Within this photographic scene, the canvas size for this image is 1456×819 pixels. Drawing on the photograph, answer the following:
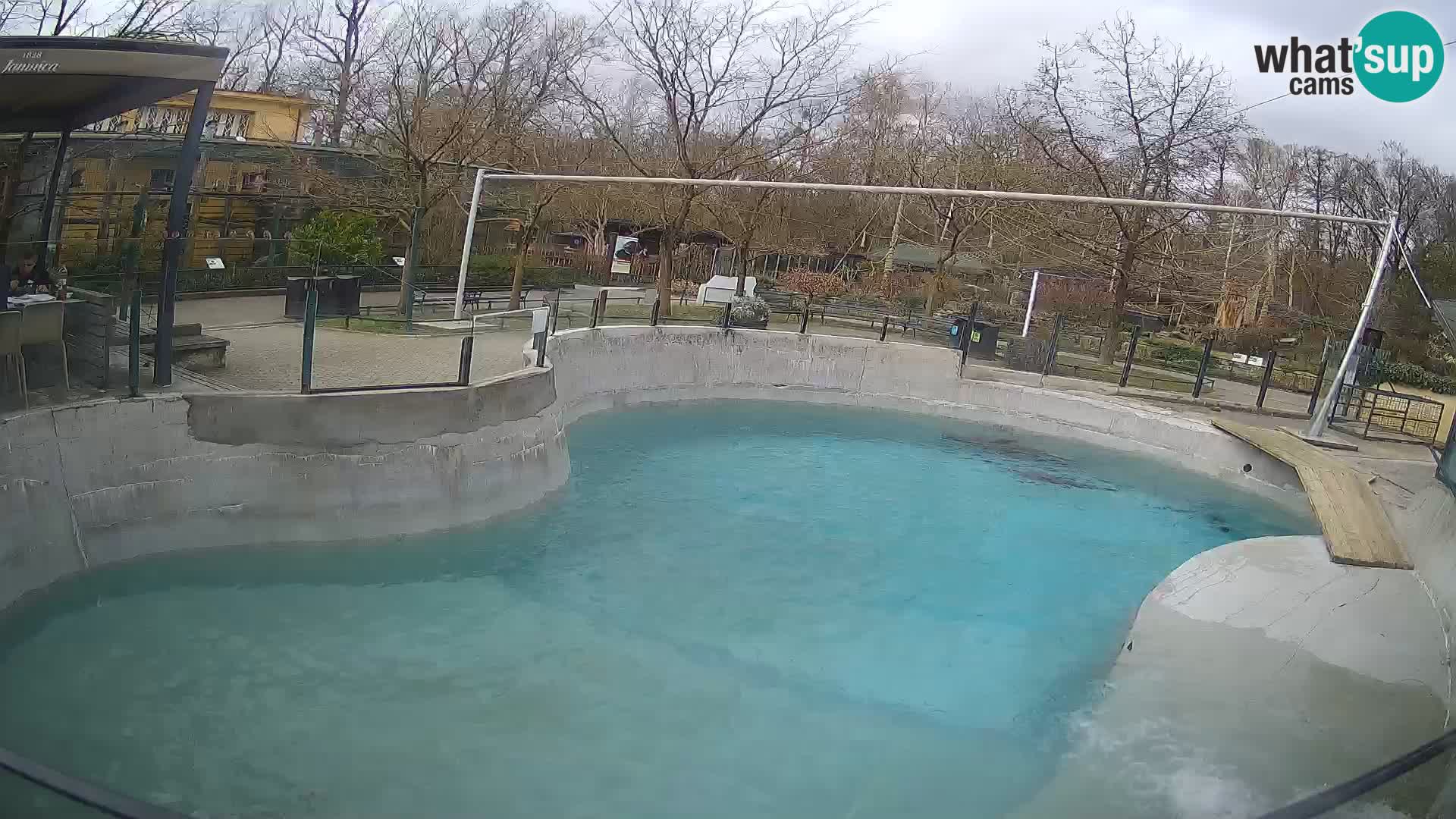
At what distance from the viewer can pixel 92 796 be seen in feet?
12.8

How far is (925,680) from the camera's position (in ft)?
33.0

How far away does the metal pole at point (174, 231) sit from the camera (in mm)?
11008

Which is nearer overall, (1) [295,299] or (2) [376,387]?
(2) [376,387]

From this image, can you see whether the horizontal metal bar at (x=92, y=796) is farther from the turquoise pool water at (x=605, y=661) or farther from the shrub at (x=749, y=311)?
the shrub at (x=749, y=311)

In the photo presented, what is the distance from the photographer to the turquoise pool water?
767cm

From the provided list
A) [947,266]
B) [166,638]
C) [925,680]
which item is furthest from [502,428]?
[947,266]

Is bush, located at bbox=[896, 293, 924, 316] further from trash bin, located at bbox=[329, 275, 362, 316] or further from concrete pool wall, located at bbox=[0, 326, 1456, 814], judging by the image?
concrete pool wall, located at bbox=[0, 326, 1456, 814]

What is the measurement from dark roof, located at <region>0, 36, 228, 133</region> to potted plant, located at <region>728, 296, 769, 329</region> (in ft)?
45.9

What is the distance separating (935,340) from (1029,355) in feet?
7.22

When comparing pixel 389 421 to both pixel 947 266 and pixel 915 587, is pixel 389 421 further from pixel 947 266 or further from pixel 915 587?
pixel 947 266

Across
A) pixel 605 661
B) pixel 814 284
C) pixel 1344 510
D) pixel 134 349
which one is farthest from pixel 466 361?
pixel 814 284

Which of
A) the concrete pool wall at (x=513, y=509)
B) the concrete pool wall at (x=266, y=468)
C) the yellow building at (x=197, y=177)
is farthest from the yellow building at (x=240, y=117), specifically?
the concrete pool wall at (x=513, y=509)

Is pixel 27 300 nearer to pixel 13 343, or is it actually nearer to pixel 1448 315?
pixel 13 343

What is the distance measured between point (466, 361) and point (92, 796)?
9.40m
